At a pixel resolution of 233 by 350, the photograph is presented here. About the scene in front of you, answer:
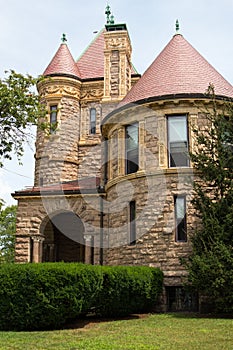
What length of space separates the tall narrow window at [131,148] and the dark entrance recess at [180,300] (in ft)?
15.3

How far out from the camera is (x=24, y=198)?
20.6 meters

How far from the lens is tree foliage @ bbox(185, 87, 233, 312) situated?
12.9 m

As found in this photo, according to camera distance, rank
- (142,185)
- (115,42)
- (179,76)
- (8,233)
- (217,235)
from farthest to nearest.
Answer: (8,233) < (115,42) < (179,76) < (142,185) < (217,235)

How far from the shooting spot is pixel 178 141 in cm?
1695

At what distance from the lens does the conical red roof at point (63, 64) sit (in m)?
28.6

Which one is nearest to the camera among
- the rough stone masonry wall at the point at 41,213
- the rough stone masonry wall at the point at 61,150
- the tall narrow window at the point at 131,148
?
the tall narrow window at the point at 131,148

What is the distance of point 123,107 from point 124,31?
27.8 feet

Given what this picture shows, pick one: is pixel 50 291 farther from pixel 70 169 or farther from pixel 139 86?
pixel 70 169

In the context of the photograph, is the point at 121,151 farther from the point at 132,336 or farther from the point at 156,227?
the point at 132,336

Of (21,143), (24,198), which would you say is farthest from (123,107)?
(24,198)

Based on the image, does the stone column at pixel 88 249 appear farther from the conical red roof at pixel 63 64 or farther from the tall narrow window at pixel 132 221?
the conical red roof at pixel 63 64

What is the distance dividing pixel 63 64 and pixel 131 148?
1325 centimetres

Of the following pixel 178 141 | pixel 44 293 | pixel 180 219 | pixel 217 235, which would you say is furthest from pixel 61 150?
pixel 44 293

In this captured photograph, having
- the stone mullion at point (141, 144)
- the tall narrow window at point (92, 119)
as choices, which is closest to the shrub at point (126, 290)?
the stone mullion at point (141, 144)
